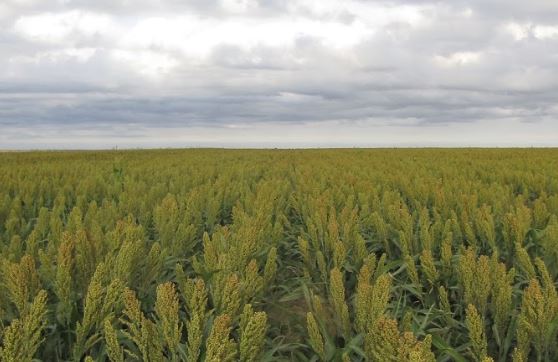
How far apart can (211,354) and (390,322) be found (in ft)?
1.40

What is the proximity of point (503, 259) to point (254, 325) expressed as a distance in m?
2.46

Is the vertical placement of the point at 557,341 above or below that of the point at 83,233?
below

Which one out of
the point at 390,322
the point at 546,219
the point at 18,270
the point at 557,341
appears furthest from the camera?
the point at 546,219

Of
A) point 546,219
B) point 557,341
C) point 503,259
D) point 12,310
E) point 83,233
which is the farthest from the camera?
point 546,219

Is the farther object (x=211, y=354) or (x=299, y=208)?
(x=299, y=208)

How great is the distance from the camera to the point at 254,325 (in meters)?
1.28

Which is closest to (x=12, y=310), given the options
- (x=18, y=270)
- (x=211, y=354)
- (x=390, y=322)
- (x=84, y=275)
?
(x=84, y=275)

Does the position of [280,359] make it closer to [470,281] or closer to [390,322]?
[470,281]

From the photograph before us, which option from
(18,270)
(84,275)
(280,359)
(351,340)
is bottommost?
(280,359)

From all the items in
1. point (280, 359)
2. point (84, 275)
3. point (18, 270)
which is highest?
point (18, 270)

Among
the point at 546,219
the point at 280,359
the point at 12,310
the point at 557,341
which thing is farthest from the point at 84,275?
the point at 546,219

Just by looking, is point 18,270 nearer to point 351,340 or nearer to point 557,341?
point 351,340

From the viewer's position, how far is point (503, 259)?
3209 mm

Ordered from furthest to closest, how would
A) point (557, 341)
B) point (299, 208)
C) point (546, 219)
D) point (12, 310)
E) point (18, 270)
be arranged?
point (299, 208) → point (546, 219) → point (12, 310) → point (557, 341) → point (18, 270)
